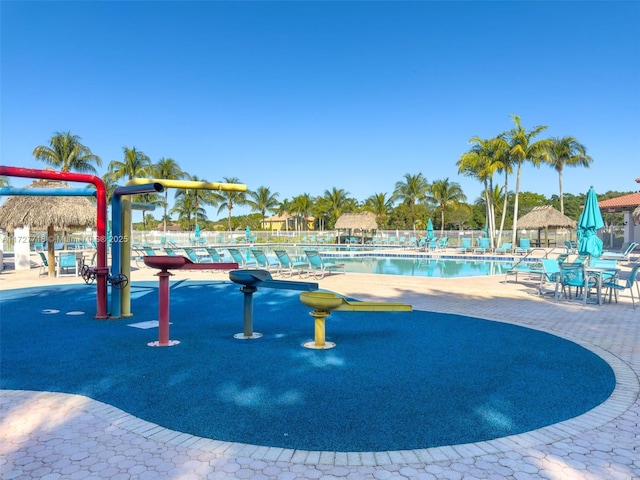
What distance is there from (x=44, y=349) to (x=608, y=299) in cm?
1011

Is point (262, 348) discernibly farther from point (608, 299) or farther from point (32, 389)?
point (608, 299)

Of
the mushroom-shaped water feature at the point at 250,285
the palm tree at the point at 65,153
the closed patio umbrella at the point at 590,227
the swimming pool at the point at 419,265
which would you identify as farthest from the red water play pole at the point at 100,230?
the palm tree at the point at 65,153

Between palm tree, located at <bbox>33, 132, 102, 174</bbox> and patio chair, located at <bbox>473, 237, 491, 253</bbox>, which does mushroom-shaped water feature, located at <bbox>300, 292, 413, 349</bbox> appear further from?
palm tree, located at <bbox>33, 132, 102, 174</bbox>

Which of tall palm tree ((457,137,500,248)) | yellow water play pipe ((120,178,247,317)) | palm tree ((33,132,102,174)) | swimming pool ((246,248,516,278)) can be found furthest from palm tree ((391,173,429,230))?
yellow water play pipe ((120,178,247,317))

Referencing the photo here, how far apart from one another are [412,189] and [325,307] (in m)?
46.9

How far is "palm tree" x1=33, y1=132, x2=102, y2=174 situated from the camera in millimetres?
31219

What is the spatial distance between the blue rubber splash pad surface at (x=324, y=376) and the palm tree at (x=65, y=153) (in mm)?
29065

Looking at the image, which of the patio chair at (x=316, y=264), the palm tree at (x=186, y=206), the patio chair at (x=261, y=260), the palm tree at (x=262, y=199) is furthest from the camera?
the palm tree at (x=262, y=199)

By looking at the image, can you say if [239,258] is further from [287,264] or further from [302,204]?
[302,204]

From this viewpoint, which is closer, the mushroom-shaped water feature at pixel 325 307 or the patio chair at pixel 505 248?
the mushroom-shaped water feature at pixel 325 307

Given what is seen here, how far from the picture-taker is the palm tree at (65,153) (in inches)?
1229

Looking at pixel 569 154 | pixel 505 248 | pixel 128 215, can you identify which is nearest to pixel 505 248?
pixel 505 248

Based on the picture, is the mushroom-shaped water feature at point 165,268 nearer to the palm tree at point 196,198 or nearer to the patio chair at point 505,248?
the patio chair at point 505,248

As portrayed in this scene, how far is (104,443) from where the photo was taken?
9.37 feet
